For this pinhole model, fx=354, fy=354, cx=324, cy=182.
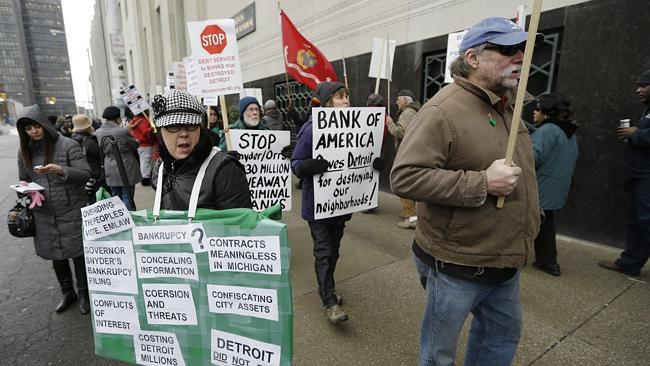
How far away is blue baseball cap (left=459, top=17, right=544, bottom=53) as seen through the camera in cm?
144

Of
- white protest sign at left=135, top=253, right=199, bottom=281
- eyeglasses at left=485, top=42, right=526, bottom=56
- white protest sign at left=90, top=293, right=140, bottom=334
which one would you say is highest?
eyeglasses at left=485, top=42, right=526, bottom=56

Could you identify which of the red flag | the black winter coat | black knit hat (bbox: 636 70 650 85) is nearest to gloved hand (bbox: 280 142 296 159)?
the red flag

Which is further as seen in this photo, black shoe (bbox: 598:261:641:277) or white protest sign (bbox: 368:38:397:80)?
white protest sign (bbox: 368:38:397:80)

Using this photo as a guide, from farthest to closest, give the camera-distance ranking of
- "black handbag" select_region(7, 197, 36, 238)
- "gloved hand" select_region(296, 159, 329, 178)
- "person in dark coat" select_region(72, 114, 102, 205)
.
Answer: "person in dark coat" select_region(72, 114, 102, 205) < "black handbag" select_region(7, 197, 36, 238) < "gloved hand" select_region(296, 159, 329, 178)

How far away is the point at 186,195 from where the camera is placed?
1.75m

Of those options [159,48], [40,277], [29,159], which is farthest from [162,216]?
[159,48]

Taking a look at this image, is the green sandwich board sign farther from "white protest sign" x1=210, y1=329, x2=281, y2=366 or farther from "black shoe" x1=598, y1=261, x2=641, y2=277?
"black shoe" x1=598, y1=261, x2=641, y2=277

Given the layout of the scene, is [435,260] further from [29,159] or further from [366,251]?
[29,159]

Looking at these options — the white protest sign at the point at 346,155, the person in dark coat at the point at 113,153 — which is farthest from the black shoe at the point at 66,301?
the white protest sign at the point at 346,155

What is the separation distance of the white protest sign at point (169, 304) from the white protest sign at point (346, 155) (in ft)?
4.78

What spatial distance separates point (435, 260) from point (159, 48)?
94.2ft

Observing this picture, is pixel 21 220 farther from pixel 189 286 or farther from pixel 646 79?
pixel 646 79

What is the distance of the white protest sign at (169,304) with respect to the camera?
1.61 metres

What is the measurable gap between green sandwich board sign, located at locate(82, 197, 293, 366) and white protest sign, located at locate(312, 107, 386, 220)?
1.35 m
